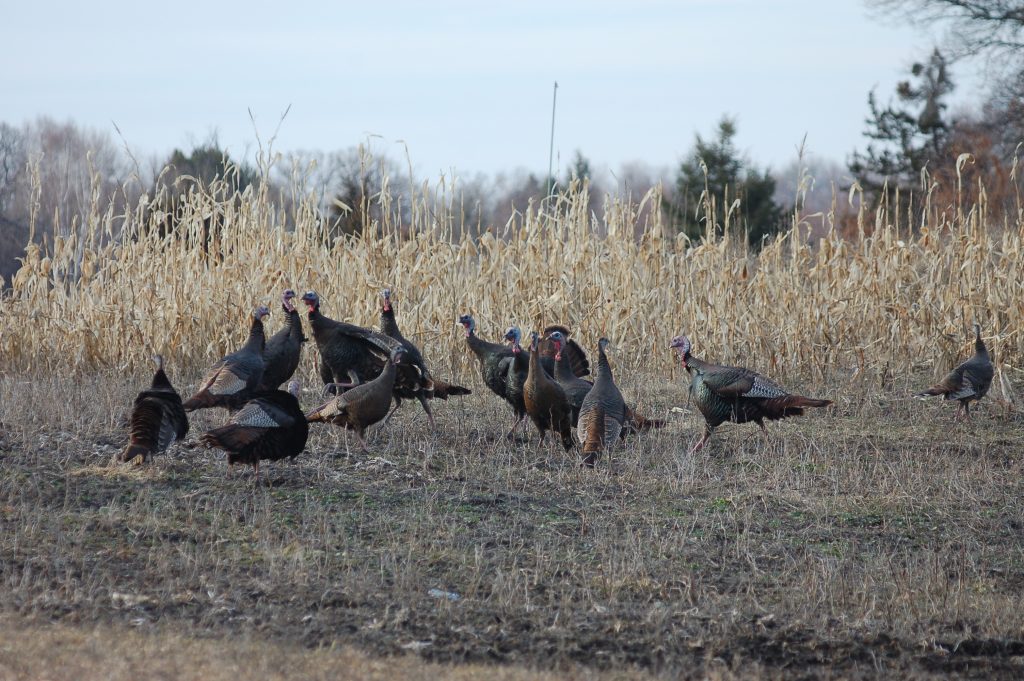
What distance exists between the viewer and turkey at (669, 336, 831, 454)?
8.61 metres

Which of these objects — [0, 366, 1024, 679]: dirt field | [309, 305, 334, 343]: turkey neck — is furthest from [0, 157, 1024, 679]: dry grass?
[309, 305, 334, 343]: turkey neck

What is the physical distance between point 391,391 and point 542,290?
3.81 meters

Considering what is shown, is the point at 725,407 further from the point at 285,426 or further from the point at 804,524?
the point at 285,426

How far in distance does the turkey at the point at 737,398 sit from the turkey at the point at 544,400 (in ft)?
3.35

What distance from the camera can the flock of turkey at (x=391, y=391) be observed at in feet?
24.0

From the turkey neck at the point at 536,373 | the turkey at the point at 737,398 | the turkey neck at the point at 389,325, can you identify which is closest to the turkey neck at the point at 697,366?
the turkey at the point at 737,398

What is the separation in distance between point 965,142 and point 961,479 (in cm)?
2459

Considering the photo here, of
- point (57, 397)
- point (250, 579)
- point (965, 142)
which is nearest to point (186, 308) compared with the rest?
point (57, 397)

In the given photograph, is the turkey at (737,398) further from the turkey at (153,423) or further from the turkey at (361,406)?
the turkey at (153,423)

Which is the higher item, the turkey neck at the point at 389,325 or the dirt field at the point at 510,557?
the turkey neck at the point at 389,325

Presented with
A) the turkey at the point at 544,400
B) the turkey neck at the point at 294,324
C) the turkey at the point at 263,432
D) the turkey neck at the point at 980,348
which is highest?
the turkey neck at the point at 980,348

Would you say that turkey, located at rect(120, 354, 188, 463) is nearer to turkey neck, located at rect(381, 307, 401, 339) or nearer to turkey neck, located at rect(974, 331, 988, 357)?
turkey neck, located at rect(381, 307, 401, 339)

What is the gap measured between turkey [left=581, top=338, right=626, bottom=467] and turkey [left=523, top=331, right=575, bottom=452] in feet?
0.74

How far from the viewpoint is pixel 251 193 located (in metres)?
12.4
